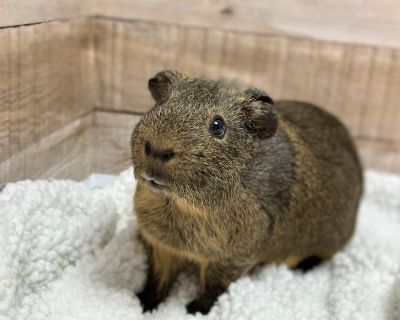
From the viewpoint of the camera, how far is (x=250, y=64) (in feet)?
9.65

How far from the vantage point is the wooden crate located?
254 centimetres

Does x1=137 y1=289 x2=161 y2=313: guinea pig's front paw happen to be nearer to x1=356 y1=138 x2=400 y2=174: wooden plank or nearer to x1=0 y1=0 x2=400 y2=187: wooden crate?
x1=0 y1=0 x2=400 y2=187: wooden crate

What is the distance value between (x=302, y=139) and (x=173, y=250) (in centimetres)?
86

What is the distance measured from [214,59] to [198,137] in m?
1.32

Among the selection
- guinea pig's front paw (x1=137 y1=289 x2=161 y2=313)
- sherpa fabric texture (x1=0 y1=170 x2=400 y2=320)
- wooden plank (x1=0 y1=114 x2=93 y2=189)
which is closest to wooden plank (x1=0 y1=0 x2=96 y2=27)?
wooden plank (x1=0 y1=114 x2=93 y2=189)

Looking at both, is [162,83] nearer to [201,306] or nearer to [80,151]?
[80,151]

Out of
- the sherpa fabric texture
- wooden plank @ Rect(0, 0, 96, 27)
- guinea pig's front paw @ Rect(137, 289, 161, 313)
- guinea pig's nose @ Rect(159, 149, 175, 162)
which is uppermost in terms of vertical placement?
wooden plank @ Rect(0, 0, 96, 27)

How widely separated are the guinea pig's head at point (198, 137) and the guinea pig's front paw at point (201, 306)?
1.94 ft

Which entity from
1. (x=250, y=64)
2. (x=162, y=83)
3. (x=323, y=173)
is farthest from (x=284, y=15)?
(x=162, y=83)

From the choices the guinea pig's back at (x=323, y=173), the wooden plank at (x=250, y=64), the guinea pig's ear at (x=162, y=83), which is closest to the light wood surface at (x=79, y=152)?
the wooden plank at (x=250, y=64)

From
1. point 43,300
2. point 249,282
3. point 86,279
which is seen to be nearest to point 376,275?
point 249,282

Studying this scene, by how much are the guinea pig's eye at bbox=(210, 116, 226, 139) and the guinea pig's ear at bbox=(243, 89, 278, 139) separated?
0.17 meters

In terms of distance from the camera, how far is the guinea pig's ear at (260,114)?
1.95m

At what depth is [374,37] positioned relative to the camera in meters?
2.92
